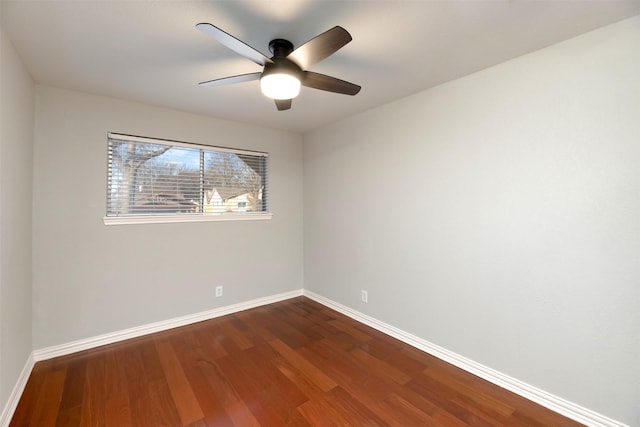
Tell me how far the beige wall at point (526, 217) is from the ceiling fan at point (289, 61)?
1095mm

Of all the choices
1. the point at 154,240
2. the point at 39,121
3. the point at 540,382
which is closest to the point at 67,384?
the point at 154,240

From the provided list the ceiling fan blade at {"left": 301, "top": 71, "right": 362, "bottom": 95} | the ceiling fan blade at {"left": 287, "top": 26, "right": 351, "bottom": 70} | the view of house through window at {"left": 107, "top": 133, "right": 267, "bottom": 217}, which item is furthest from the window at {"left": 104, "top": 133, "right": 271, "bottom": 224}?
the ceiling fan blade at {"left": 287, "top": 26, "right": 351, "bottom": 70}

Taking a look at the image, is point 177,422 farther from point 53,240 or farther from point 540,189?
point 540,189

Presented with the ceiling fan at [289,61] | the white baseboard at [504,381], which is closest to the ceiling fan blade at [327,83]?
the ceiling fan at [289,61]

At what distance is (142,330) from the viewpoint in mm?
2828

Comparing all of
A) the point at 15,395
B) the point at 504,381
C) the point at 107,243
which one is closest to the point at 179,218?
the point at 107,243

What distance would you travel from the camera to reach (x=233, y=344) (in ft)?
8.70

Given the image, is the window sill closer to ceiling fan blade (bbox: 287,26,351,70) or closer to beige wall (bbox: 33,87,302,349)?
beige wall (bbox: 33,87,302,349)

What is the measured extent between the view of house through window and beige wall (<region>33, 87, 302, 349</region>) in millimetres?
100

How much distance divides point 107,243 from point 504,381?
11.8 feet

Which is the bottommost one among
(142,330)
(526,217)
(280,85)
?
(142,330)

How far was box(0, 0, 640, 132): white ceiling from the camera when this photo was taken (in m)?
1.46

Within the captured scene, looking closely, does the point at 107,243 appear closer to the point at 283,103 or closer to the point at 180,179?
the point at 180,179

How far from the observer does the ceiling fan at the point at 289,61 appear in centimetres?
135
